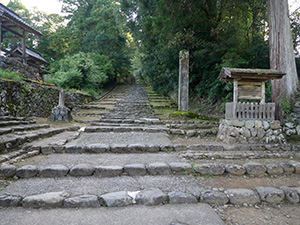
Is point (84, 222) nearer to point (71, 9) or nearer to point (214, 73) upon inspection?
point (214, 73)

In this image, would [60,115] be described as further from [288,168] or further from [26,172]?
[288,168]

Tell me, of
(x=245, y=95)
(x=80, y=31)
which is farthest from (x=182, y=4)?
(x=80, y=31)

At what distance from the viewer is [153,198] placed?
244cm

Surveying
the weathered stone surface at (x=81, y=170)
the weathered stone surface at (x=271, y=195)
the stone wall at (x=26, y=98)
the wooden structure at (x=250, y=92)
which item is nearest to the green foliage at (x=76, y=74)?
the stone wall at (x=26, y=98)

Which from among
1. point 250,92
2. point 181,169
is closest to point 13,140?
point 181,169

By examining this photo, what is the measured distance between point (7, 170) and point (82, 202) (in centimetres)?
175

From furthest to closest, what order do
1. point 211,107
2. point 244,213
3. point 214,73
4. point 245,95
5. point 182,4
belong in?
point 211,107
point 214,73
point 182,4
point 245,95
point 244,213

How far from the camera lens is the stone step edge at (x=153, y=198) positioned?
2.32m

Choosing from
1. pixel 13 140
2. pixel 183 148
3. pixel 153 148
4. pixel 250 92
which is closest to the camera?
pixel 13 140

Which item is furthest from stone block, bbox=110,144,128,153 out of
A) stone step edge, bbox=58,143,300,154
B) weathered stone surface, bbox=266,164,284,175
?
weathered stone surface, bbox=266,164,284,175

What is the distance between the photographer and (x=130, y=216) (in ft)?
7.09

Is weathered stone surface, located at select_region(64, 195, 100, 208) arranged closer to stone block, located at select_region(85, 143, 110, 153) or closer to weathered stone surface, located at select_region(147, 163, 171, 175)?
weathered stone surface, located at select_region(147, 163, 171, 175)

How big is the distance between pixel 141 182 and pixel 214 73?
827 centimetres

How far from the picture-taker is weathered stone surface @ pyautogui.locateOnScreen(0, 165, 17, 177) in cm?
297
